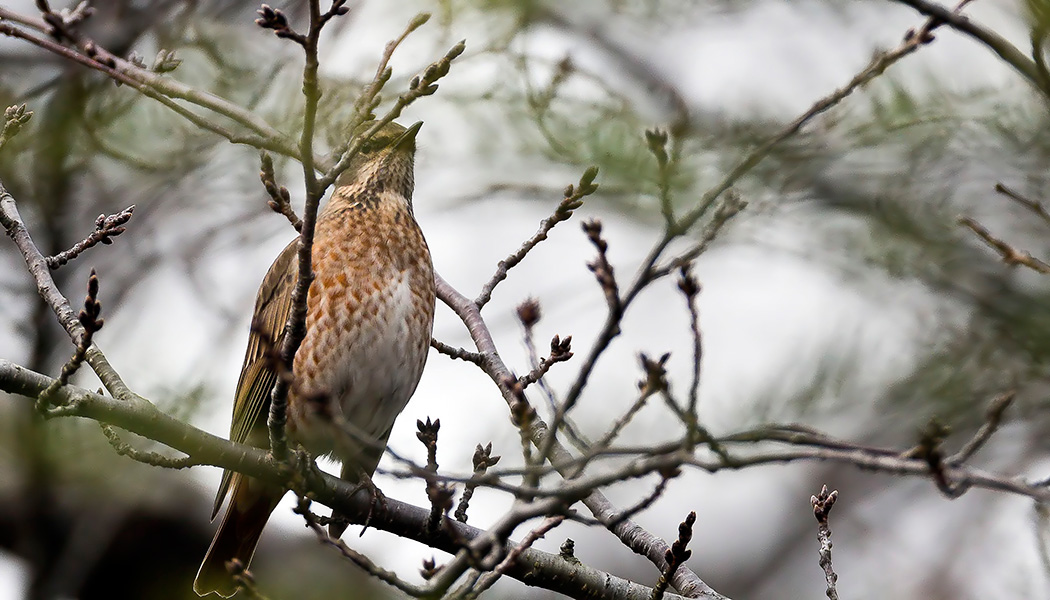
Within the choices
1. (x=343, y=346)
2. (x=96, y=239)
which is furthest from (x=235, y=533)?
(x=96, y=239)

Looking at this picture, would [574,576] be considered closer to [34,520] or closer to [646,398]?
[646,398]

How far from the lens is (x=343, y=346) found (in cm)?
449

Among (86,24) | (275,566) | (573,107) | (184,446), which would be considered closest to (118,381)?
(184,446)

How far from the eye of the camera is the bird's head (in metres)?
5.25

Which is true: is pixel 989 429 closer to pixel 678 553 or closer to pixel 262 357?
pixel 678 553

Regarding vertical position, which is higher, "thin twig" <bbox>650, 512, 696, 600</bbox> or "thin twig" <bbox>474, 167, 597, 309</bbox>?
"thin twig" <bbox>474, 167, 597, 309</bbox>

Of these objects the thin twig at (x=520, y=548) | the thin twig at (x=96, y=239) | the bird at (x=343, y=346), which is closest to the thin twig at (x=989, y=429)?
the thin twig at (x=520, y=548)

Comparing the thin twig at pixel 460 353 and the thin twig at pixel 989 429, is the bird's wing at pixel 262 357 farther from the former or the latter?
the thin twig at pixel 989 429

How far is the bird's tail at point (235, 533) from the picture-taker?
4.63 metres

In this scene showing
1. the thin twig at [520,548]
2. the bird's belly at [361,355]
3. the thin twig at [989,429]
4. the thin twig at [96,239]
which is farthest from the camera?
the bird's belly at [361,355]

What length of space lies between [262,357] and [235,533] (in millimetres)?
822

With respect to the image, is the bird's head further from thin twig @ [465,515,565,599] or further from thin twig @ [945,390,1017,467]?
thin twig @ [945,390,1017,467]

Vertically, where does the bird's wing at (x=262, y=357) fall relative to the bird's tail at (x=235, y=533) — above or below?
above

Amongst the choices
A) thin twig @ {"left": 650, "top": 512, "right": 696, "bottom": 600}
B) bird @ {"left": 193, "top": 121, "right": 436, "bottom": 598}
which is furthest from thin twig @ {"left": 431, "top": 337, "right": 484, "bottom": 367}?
thin twig @ {"left": 650, "top": 512, "right": 696, "bottom": 600}
